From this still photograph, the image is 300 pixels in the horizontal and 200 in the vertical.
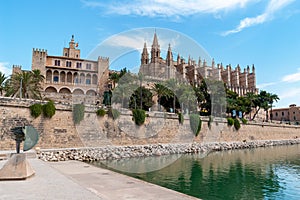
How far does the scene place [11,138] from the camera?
1883cm

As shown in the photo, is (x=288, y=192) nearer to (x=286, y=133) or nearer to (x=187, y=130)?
(x=187, y=130)

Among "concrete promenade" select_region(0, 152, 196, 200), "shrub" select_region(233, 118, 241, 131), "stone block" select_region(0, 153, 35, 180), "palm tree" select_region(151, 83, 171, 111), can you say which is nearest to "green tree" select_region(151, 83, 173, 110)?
"palm tree" select_region(151, 83, 171, 111)

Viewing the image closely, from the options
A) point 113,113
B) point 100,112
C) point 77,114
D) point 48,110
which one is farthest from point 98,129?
point 48,110

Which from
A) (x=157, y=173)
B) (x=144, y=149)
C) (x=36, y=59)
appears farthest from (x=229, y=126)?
(x=36, y=59)

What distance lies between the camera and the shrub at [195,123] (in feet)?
102

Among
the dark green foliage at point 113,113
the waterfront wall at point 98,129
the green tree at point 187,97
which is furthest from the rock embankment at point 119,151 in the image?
the green tree at point 187,97

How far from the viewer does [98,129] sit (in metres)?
23.7

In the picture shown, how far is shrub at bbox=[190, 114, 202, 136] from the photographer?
102 ft

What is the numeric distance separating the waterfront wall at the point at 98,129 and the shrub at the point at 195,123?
0.69 m

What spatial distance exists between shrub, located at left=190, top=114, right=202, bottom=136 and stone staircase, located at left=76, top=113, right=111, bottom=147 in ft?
→ 40.8

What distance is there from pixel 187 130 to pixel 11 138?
70.5ft

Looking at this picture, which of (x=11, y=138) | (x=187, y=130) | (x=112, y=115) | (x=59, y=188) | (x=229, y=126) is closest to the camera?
(x=59, y=188)

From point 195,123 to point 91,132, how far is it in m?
14.3

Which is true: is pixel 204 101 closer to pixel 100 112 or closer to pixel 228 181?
pixel 100 112
